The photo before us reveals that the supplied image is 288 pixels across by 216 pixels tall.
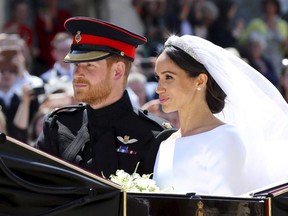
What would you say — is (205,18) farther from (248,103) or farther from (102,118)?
(248,103)

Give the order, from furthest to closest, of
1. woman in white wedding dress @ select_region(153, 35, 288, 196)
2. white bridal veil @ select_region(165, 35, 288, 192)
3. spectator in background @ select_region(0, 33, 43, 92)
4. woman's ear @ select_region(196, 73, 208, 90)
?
spectator in background @ select_region(0, 33, 43, 92) < woman's ear @ select_region(196, 73, 208, 90) < white bridal veil @ select_region(165, 35, 288, 192) < woman in white wedding dress @ select_region(153, 35, 288, 196)

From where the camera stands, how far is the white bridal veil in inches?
208

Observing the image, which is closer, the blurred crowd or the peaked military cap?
the peaked military cap

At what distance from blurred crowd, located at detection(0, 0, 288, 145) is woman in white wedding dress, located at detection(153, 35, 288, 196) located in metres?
3.36

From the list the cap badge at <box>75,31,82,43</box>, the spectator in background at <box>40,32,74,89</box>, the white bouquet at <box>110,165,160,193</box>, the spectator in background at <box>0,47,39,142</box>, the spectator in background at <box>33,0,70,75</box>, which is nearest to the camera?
the white bouquet at <box>110,165,160,193</box>

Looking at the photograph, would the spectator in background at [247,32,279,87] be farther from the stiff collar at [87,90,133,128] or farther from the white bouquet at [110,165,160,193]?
the white bouquet at [110,165,160,193]

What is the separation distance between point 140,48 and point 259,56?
1.48 metres

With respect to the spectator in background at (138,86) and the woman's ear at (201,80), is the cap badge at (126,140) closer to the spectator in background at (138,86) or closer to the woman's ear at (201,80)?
the woman's ear at (201,80)

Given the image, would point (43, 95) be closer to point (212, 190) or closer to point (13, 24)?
point (13, 24)

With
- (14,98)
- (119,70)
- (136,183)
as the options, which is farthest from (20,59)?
(136,183)

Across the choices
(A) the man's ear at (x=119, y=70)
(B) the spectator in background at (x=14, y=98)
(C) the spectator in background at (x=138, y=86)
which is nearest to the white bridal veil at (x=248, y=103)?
(A) the man's ear at (x=119, y=70)

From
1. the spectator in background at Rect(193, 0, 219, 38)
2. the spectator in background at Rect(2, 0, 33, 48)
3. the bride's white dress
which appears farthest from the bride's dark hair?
the spectator in background at Rect(193, 0, 219, 38)

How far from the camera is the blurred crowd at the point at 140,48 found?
936 centimetres

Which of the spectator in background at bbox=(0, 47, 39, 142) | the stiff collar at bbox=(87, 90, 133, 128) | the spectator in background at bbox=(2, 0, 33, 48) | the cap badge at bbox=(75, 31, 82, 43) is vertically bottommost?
the stiff collar at bbox=(87, 90, 133, 128)
